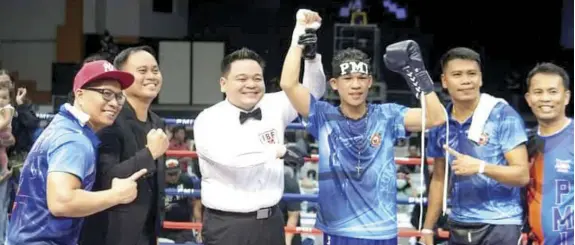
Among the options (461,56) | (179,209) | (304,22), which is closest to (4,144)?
(179,209)

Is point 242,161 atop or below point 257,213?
atop

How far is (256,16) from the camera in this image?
16.4 metres

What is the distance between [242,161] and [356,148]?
0.49 metres

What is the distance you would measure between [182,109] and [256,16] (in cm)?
369

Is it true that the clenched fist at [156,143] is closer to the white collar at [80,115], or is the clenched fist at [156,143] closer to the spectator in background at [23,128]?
the white collar at [80,115]

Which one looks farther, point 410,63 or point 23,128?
point 23,128

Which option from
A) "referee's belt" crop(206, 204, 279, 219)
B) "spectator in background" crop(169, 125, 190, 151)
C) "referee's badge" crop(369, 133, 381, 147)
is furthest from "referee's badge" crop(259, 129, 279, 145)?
"spectator in background" crop(169, 125, 190, 151)

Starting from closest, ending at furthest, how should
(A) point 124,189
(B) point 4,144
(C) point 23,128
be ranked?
(A) point 124,189 → (B) point 4,144 → (C) point 23,128

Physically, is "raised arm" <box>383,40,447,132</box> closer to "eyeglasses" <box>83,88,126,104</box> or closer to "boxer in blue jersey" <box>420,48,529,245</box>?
"boxer in blue jersey" <box>420,48,529,245</box>

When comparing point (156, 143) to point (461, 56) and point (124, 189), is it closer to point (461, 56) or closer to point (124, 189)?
point (124, 189)

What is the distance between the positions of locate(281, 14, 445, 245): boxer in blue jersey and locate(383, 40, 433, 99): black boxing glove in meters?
0.02

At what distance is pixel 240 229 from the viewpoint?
340 centimetres

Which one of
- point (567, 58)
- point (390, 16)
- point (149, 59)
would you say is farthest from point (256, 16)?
point (149, 59)

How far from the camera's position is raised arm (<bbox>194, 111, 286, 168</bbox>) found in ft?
11.0
